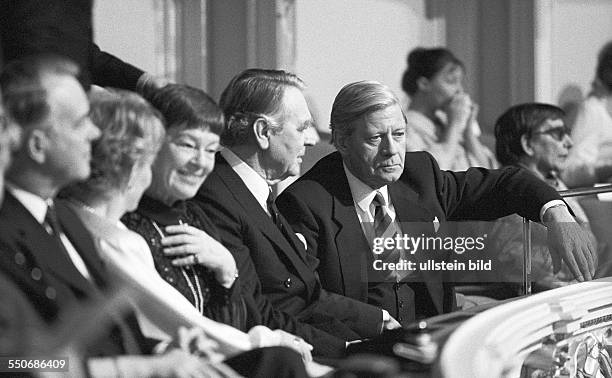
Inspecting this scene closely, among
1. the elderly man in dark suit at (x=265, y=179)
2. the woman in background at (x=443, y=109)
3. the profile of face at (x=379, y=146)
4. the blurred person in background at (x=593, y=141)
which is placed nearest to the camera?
the elderly man in dark suit at (x=265, y=179)

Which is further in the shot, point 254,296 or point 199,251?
point 254,296

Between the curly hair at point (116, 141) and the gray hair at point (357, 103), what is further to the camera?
the gray hair at point (357, 103)

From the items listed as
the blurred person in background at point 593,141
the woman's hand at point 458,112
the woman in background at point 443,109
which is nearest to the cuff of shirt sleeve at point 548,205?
the woman in background at point 443,109

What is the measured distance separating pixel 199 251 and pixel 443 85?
3.63 metres

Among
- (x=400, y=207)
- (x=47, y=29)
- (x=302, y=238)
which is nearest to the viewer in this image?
(x=47, y=29)

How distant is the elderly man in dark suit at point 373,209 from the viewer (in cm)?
371

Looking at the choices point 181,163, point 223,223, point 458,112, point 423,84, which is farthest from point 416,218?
point 423,84

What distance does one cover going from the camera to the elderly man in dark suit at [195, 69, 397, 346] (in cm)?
327

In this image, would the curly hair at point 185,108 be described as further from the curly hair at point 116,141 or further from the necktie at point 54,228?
the necktie at point 54,228

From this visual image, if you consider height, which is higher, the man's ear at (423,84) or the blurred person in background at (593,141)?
the man's ear at (423,84)

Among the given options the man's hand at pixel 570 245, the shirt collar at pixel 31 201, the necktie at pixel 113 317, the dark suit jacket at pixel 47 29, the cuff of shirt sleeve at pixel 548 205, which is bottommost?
the man's hand at pixel 570 245

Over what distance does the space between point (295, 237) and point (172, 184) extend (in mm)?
694

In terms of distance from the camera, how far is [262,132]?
132 inches

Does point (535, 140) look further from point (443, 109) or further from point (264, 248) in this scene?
point (264, 248)
